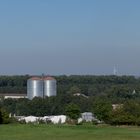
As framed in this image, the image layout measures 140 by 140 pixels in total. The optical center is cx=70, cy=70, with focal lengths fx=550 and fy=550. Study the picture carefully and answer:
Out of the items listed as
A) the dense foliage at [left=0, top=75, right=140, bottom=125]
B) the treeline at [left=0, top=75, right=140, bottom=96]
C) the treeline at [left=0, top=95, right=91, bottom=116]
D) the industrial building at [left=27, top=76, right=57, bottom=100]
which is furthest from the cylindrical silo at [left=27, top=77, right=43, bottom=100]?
the treeline at [left=0, top=95, right=91, bottom=116]

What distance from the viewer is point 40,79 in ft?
400

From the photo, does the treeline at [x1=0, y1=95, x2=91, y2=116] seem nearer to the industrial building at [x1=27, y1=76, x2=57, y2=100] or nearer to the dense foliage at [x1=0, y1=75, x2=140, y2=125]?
the dense foliage at [x1=0, y1=75, x2=140, y2=125]

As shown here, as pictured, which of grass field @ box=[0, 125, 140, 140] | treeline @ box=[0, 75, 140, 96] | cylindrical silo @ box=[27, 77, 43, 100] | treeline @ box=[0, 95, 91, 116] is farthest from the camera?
treeline @ box=[0, 75, 140, 96]

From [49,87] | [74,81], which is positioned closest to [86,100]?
[49,87]

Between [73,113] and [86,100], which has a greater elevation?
[86,100]

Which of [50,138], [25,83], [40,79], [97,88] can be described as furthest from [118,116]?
[25,83]

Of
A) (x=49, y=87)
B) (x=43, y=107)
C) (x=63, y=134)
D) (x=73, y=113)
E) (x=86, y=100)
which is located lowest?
(x=63, y=134)

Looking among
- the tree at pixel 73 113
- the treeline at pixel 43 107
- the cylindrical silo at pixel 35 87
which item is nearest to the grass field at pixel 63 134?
the tree at pixel 73 113

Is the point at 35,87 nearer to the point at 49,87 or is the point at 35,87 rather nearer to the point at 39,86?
the point at 39,86

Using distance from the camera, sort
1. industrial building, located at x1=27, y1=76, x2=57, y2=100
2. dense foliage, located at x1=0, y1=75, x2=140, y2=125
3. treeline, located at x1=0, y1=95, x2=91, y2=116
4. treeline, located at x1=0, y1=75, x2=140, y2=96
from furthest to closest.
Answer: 1. treeline, located at x1=0, y1=75, x2=140, y2=96
2. industrial building, located at x1=27, y1=76, x2=57, y2=100
3. treeline, located at x1=0, y1=95, x2=91, y2=116
4. dense foliage, located at x1=0, y1=75, x2=140, y2=125

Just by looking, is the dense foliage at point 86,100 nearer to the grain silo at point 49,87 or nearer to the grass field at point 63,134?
the grain silo at point 49,87

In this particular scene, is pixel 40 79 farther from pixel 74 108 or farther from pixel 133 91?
pixel 74 108

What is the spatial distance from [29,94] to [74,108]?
64.7 metres

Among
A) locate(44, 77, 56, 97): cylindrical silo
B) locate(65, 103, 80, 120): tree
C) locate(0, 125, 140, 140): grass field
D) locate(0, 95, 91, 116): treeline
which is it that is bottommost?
locate(0, 125, 140, 140): grass field
